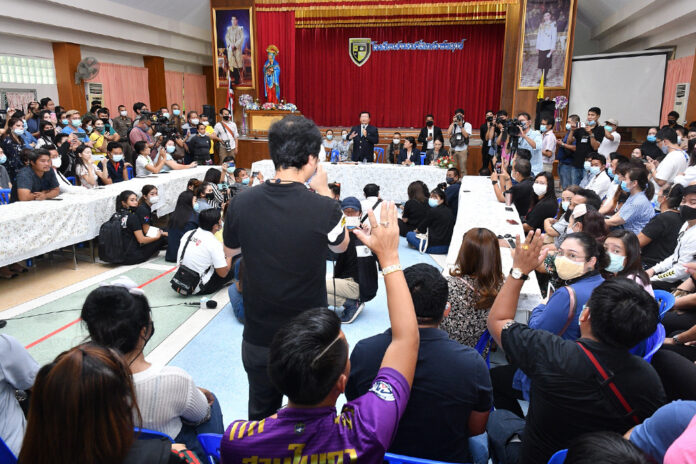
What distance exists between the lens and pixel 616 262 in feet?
8.83

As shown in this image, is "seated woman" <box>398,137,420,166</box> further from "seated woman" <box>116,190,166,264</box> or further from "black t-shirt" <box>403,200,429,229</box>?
"seated woman" <box>116,190,166,264</box>

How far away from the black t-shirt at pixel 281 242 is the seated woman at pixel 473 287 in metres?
1.04

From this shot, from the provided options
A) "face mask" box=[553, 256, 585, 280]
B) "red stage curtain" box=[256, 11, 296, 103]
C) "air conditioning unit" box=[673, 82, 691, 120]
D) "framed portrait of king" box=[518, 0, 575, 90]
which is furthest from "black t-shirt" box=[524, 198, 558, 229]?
"red stage curtain" box=[256, 11, 296, 103]

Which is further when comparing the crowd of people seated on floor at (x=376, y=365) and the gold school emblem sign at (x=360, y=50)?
the gold school emblem sign at (x=360, y=50)

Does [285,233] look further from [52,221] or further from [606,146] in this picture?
[606,146]

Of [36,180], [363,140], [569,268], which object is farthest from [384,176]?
[569,268]

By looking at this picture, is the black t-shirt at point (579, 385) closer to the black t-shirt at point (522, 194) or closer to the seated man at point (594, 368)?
the seated man at point (594, 368)

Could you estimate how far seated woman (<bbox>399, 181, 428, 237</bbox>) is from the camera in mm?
6246

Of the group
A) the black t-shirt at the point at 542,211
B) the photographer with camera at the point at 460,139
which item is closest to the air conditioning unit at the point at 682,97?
the photographer with camera at the point at 460,139

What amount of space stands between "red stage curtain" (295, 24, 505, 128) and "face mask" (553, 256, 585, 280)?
12600mm

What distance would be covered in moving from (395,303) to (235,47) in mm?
12452

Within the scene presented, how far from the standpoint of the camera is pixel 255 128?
37.8 feet

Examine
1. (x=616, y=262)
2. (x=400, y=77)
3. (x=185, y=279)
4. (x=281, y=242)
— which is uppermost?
(x=400, y=77)

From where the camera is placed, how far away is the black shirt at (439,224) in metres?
5.82
